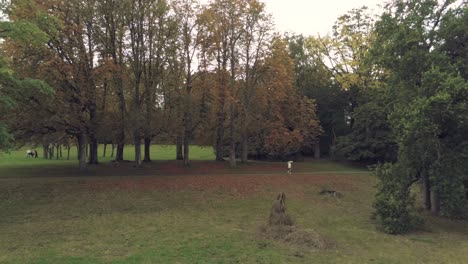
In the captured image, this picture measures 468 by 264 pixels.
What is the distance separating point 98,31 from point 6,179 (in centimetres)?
1190

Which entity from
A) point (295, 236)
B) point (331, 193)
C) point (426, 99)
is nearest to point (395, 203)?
point (426, 99)

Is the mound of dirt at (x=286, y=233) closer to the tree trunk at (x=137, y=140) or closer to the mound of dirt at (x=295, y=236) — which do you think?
the mound of dirt at (x=295, y=236)

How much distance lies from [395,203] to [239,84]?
20206 mm

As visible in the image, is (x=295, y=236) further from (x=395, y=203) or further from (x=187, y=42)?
(x=187, y=42)

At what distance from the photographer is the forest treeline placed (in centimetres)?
1911

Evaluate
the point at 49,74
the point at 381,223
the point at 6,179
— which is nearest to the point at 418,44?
the point at 381,223

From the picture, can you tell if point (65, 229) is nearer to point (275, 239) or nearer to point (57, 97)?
point (275, 239)

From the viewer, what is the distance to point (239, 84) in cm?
3528

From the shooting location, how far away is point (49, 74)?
23641mm

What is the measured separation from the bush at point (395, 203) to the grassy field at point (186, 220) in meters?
0.66

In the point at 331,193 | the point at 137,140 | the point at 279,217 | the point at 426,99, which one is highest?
the point at 426,99

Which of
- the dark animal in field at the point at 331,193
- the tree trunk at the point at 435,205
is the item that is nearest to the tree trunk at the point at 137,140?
the dark animal in field at the point at 331,193

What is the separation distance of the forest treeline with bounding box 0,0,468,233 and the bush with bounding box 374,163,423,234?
7 centimetres

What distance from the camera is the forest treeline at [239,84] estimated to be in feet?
62.7
